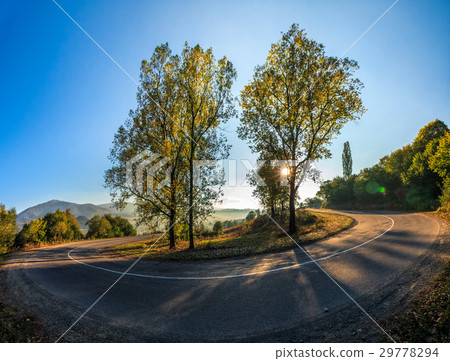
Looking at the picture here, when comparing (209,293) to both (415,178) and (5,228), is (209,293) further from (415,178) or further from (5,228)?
(415,178)

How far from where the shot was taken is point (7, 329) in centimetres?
354

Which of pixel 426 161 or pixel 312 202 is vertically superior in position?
pixel 426 161

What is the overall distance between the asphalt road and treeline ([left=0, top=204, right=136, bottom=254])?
8.77 meters

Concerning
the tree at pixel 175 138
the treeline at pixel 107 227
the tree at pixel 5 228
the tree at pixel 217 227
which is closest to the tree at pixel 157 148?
the tree at pixel 175 138

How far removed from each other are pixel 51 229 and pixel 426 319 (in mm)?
39216

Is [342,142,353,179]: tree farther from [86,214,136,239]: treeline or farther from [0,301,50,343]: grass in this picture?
[0,301,50,343]: grass

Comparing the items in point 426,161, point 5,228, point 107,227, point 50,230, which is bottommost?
point 107,227

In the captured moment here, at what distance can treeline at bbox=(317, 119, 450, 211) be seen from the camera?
18.0 m

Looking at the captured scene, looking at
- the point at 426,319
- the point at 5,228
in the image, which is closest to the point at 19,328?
the point at 426,319

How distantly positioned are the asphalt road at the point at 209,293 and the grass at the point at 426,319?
0.81 m

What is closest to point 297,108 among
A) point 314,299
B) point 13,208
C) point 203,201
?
point 203,201

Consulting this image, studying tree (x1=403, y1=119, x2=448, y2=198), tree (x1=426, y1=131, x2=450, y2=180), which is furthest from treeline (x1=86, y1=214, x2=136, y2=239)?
tree (x1=403, y1=119, x2=448, y2=198)

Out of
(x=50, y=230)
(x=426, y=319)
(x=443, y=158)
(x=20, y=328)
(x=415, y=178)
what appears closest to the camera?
(x=426, y=319)

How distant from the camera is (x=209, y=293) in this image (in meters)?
5.07
